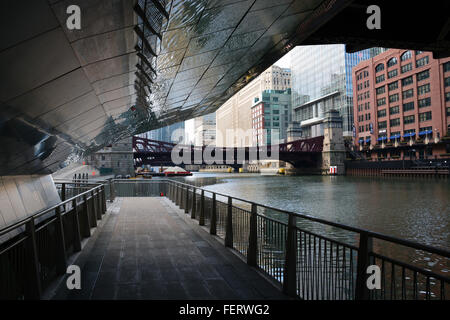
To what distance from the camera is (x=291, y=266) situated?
16.6 feet

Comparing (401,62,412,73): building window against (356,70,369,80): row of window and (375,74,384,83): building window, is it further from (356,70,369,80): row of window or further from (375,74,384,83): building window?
(356,70,369,80): row of window

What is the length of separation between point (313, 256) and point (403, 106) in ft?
279

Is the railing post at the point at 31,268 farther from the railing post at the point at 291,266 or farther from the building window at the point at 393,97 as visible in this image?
the building window at the point at 393,97

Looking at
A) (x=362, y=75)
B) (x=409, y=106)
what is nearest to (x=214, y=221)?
(x=409, y=106)

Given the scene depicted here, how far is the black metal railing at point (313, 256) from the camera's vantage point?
12.0 ft

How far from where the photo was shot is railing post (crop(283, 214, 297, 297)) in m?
5.04

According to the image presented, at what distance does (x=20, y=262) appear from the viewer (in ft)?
14.2

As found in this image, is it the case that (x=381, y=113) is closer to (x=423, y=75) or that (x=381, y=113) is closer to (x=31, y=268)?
(x=423, y=75)

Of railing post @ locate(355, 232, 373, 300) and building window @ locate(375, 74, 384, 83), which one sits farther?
building window @ locate(375, 74, 384, 83)

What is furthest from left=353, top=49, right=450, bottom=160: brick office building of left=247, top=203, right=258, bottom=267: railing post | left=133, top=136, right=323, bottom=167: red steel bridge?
left=247, top=203, right=258, bottom=267: railing post

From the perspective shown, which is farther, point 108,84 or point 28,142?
point 28,142

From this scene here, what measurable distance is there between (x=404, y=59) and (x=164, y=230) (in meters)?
84.2
